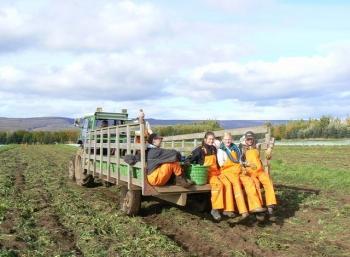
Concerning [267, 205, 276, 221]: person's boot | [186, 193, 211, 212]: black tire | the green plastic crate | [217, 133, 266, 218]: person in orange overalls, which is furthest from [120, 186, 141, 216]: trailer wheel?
[267, 205, 276, 221]: person's boot

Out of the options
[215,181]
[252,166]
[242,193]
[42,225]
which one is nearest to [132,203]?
[42,225]

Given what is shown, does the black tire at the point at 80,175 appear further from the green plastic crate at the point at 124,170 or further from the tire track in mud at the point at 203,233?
the tire track in mud at the point at 203,233

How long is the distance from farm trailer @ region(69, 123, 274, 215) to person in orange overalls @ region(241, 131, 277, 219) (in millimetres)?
166

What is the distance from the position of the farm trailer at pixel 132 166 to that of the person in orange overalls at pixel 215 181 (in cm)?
26

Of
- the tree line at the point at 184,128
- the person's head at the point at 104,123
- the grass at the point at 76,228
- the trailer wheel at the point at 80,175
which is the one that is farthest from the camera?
the tree line at the point at 184,128

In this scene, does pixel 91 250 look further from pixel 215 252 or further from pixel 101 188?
pixel 101 188

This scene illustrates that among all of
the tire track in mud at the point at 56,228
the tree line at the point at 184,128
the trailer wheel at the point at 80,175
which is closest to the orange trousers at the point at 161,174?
the tire track in mud at the point at 56,228

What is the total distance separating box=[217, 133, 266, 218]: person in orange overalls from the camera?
7582 millimetres

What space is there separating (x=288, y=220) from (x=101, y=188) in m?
6.61

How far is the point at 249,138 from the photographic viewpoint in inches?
323

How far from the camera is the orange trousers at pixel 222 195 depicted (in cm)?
771

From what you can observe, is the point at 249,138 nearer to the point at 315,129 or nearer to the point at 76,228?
the point at 76,228

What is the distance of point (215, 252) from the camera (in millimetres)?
6441

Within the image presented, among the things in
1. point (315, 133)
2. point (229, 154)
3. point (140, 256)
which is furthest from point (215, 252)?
point (315, 133)
